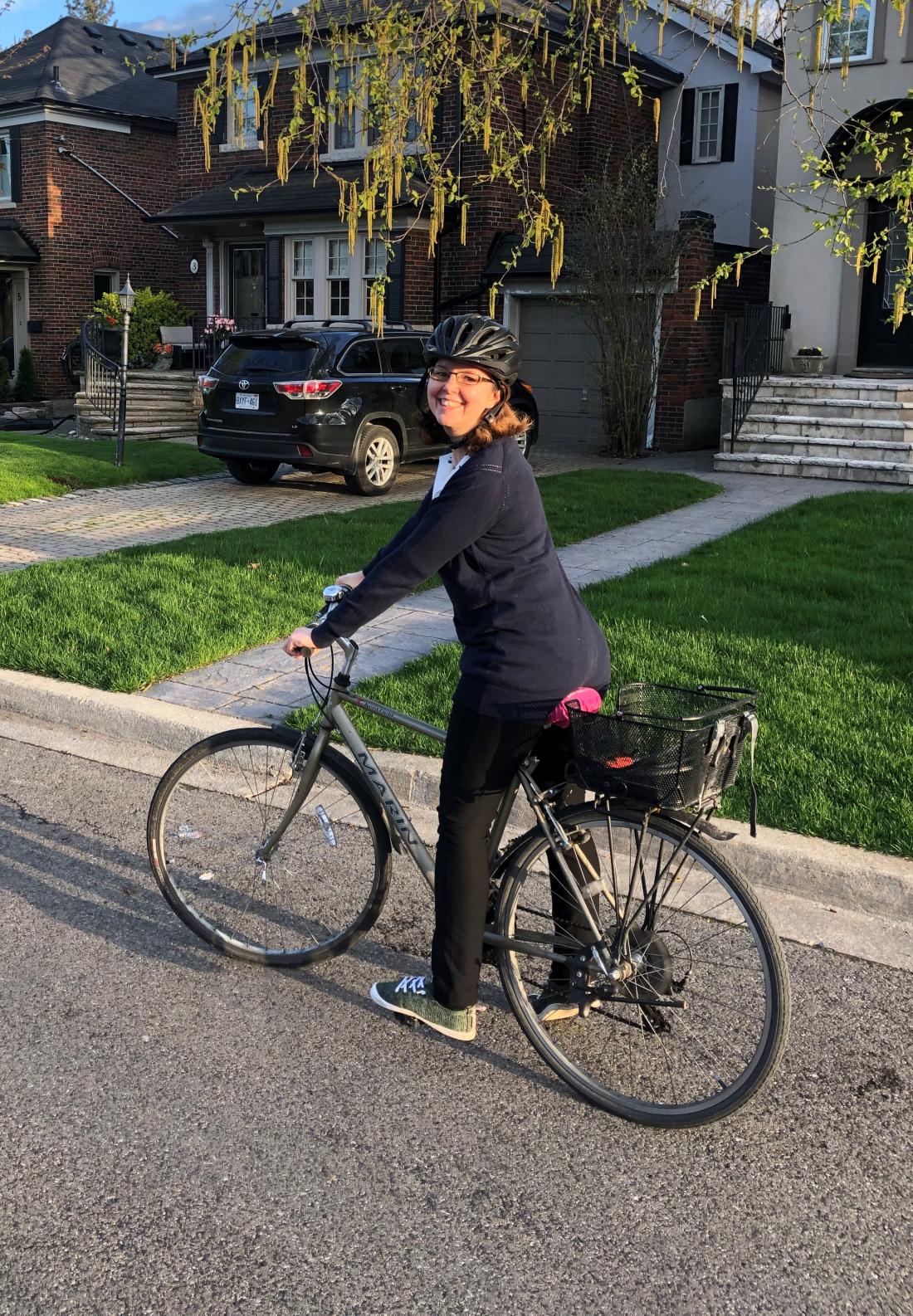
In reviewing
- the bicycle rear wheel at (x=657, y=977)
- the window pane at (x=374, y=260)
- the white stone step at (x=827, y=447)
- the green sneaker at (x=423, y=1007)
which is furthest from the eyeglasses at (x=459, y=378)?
the window pane at (x=374, y=260)

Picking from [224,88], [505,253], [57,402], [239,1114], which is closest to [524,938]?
[239,1114]

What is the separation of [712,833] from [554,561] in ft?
2.67

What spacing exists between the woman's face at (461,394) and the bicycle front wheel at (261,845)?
116cm

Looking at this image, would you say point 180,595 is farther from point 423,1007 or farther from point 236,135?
point 236,135

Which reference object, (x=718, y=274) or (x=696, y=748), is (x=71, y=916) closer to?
(x=696, y=748)

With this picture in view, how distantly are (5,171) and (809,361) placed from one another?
19898mm

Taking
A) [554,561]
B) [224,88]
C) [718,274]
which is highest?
[224,88]

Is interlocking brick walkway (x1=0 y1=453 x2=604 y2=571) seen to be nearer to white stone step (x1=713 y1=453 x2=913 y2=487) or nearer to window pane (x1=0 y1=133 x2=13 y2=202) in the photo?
white stone step (x1=713 y1=453 x2=913 y2=487)

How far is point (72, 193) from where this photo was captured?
2817 centimetres

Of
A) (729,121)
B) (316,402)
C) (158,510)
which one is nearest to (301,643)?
(158,510)

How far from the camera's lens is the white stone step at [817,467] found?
1524cm

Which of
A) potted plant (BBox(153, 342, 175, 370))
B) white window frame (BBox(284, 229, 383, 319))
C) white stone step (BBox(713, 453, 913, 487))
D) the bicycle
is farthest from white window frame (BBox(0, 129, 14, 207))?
the bicycle

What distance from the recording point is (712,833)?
10.2 ft

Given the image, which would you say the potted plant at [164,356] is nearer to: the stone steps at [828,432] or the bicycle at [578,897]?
the stone steps at [828,432]
